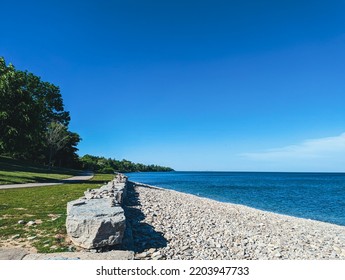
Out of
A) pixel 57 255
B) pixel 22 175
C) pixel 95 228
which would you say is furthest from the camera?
pixel 22 175

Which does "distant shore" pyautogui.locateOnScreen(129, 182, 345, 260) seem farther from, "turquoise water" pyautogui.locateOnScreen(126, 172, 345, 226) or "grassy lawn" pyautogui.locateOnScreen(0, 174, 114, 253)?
"turquoise water" pyautogui.locateOnScreen(126, 172, 345, 226)

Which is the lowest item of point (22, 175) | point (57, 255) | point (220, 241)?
point (220, 241)

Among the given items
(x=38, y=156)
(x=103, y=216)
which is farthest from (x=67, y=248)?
(x=38, y=156)

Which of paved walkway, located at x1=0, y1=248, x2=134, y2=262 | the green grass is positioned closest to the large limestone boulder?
paved walkway, located at x1=0, y1=248, x2=134, y2=262

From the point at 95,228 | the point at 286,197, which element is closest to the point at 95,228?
the point at 95,228

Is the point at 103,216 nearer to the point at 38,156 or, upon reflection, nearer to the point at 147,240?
the point at 147,240

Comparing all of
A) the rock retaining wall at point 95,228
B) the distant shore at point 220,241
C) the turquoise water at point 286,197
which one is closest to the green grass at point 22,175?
the distant shore at point 220,241

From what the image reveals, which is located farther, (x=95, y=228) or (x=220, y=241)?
(x=220, y=241)

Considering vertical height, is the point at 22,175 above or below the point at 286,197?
above

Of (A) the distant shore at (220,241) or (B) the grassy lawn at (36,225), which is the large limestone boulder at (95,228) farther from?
(A) the distant shore at (220,241)

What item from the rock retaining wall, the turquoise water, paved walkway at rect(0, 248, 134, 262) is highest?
the rock retaining wall

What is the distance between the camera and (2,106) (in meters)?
26.9

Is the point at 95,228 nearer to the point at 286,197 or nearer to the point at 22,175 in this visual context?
the point at 22,175
